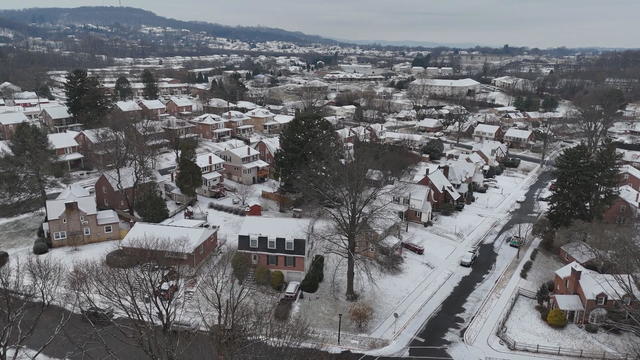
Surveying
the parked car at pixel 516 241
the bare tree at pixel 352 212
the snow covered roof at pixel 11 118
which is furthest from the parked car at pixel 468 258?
the snow covered roof at pixel 11 118

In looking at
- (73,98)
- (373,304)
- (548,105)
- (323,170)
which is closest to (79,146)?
(73,98)

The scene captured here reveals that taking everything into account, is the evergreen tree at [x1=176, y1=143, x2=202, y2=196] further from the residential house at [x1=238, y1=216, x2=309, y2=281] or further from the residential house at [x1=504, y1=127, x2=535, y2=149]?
the residential house at [x1=504, y1=127, x2=535, y2=149]

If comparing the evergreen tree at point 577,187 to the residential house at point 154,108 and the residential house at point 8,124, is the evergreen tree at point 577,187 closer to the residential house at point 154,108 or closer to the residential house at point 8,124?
the residential house at point 154,108

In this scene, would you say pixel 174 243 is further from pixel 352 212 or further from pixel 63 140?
pixel 63 140

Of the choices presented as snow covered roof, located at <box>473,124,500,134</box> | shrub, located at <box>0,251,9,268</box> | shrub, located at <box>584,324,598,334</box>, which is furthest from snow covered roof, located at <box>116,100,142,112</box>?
shrub, located at <box>584,324,598,334</box>

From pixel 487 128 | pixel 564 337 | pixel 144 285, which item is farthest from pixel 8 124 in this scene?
pixel 487 128

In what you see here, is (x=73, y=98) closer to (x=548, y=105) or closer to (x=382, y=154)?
(x=382, y=154)
